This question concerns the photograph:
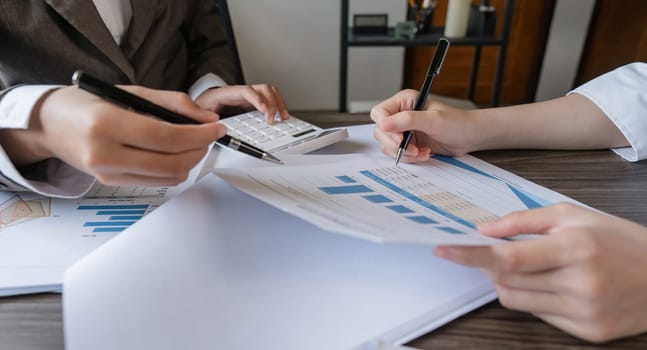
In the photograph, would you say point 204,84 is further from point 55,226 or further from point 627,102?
point 627,102

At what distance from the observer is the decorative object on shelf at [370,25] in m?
1.68

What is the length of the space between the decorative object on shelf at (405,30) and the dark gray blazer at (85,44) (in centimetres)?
96

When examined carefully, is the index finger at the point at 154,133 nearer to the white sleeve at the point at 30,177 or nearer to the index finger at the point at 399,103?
the white sleeve at the point at 30,177

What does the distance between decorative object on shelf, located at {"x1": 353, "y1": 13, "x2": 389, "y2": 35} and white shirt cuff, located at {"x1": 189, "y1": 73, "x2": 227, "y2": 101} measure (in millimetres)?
1001

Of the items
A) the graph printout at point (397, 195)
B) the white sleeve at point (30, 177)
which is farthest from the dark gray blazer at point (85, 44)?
the graph printout at point (397, 195)

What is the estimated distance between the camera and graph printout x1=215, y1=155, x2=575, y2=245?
294mm

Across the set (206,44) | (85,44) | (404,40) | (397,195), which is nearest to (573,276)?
(397,195)

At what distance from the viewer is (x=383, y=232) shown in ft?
0.88

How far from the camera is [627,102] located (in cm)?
58

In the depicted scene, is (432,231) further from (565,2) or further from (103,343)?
(565,2)

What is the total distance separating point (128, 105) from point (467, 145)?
0.39 metres

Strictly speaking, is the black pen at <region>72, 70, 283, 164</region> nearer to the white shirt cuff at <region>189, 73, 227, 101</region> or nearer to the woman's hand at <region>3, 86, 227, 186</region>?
the woman's hand at <region>3, 86, 227, 186</region>

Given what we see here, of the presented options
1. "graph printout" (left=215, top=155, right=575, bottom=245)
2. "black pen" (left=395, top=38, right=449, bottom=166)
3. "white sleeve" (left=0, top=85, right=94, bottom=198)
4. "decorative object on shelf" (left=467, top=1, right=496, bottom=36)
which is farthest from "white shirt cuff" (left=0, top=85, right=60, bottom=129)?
"decorative object on shelf" (left=467, top=1, right=496, bottom=36)

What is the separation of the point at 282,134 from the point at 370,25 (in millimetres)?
1243
